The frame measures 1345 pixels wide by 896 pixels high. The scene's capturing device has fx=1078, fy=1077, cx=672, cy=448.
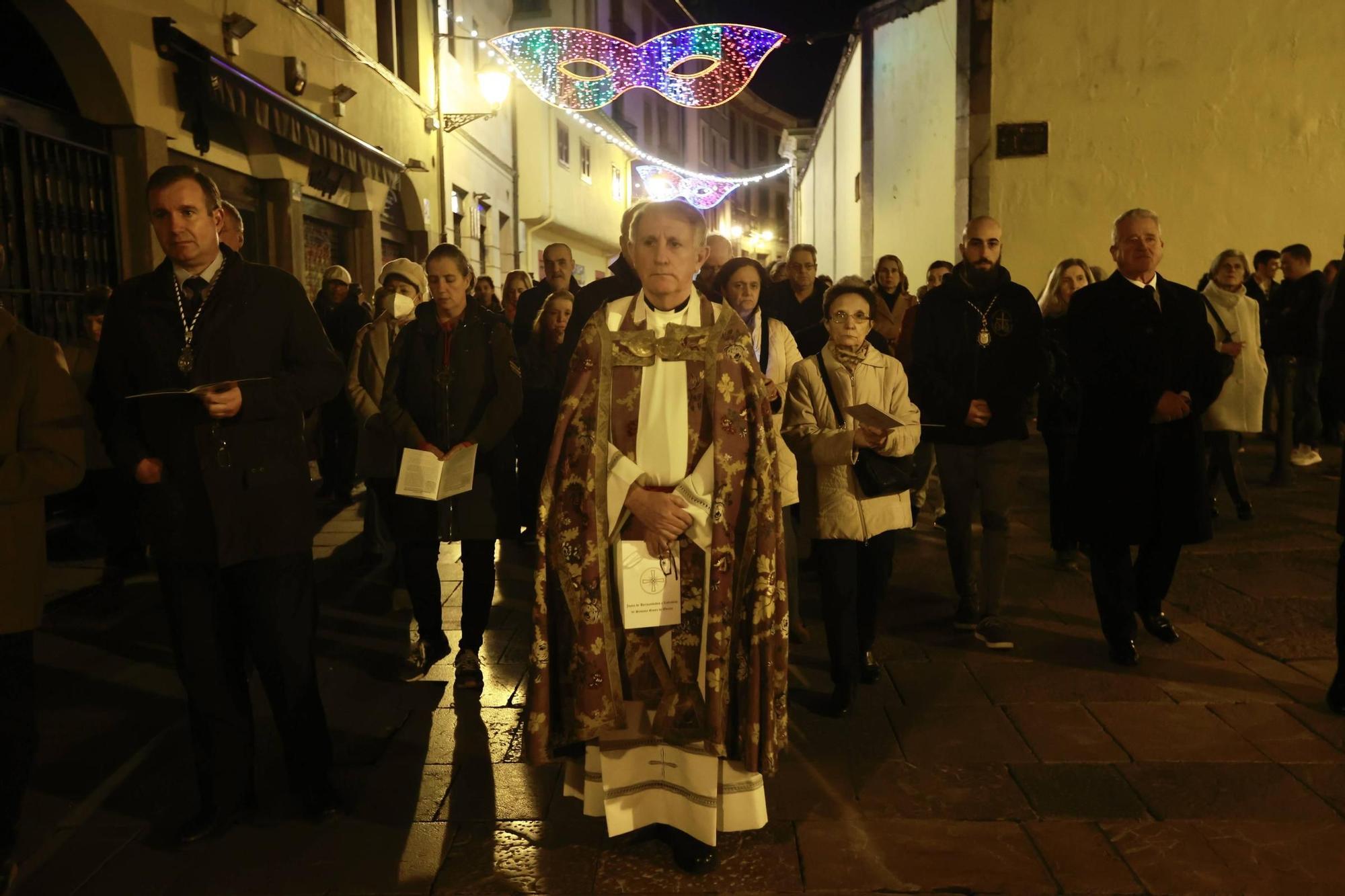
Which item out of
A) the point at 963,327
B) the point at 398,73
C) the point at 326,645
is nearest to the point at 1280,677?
the point at 963,327

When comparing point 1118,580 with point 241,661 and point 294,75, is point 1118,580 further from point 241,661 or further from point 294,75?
point 294,75

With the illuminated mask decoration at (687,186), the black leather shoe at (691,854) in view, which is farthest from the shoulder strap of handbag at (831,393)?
the illuminated mask decoration at (687,186)

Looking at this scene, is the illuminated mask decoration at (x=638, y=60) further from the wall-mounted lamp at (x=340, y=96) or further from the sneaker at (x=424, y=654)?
the sneaker at (x=424, y=654)

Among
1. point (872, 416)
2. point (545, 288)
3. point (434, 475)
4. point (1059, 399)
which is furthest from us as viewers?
point (545, 288)

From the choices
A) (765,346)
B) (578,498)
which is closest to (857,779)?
(578,498)

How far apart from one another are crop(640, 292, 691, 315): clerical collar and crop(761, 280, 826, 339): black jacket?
413 centimetres

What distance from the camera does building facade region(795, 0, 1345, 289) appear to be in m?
11.7

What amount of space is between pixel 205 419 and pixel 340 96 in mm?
10737

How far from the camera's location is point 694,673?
120 inches

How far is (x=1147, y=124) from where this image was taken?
1194 cm

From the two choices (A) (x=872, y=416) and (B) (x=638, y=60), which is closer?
(A) (x=872, y=416)

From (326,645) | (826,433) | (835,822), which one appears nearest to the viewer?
(835,822)

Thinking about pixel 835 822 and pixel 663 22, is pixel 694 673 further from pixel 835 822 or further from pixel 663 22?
pixel 663 22

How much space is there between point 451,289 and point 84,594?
316 centimetres
